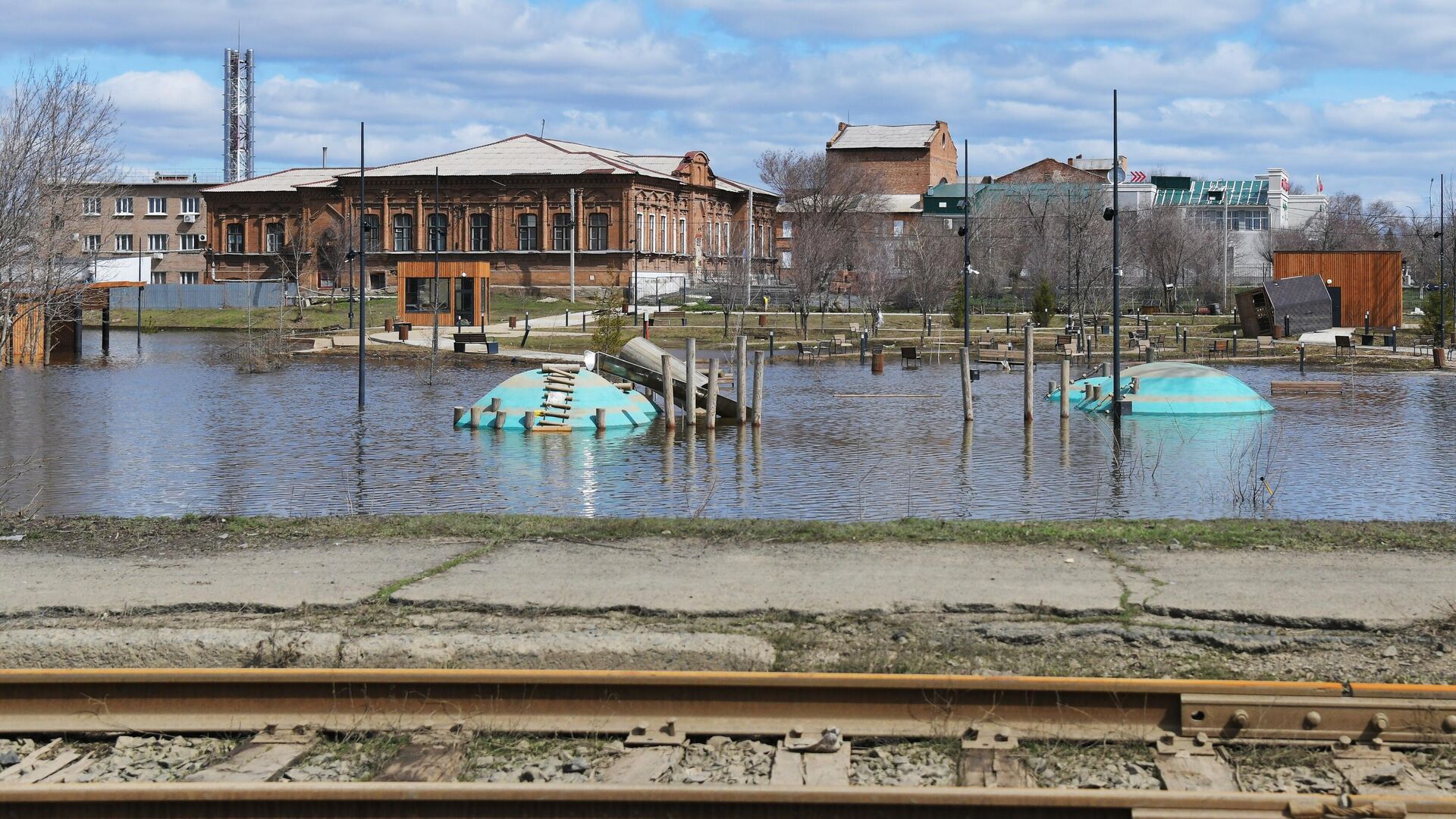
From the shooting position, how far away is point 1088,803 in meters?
6.62

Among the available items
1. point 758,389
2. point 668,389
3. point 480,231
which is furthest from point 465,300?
point 758,389

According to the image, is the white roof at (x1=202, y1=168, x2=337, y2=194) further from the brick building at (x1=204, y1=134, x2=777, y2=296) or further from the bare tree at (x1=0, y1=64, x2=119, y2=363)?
the bare tree at (x1=0, y1=64, x2=119, y2=363)

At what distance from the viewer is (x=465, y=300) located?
240 ft

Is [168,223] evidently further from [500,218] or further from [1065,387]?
[1065,387]

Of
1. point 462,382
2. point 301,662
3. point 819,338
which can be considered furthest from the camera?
point 819,338

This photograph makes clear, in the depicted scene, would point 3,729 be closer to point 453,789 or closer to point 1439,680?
point 453,789

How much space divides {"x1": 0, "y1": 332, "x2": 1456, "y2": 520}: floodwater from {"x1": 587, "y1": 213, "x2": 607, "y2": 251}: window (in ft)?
165

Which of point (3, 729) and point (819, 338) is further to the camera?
point (819, 338)

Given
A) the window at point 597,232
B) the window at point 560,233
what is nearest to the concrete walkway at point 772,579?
the window at point 597,232

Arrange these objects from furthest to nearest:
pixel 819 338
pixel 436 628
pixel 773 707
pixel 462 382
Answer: pixel 819 338 < pixel 462 382 < pixel 436 628 < pixel 773 707

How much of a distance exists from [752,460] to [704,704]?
18982 millimetres

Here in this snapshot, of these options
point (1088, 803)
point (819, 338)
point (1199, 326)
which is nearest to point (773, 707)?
point (1088, 803)

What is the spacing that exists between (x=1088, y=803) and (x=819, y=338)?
6232cm

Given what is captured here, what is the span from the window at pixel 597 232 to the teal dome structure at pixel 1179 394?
194ft
